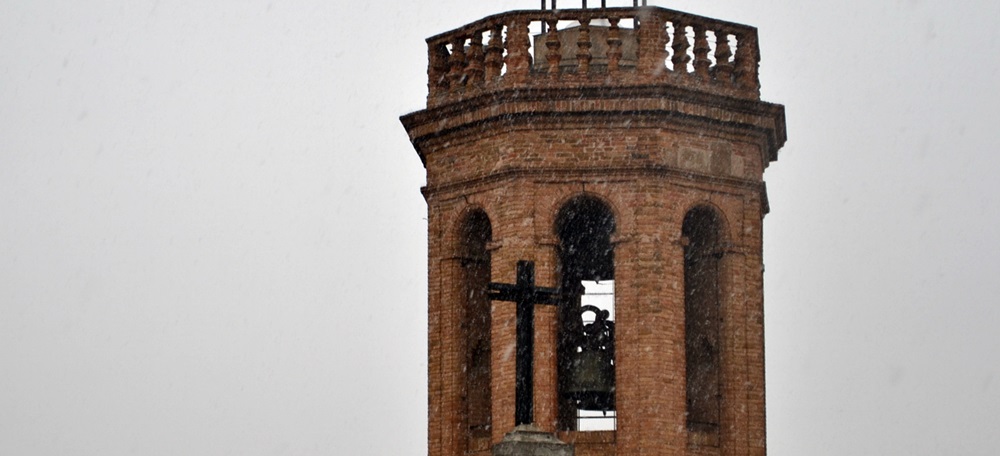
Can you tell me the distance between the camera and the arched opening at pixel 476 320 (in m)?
27.0

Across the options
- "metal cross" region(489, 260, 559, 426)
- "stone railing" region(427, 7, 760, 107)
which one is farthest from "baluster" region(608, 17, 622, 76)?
"metal cross" region(489, 260, 559, 426)

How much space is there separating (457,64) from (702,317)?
3742mm

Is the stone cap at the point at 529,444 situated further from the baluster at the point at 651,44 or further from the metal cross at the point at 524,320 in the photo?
the baluster at the point at 651,44

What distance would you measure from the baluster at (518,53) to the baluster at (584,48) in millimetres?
546

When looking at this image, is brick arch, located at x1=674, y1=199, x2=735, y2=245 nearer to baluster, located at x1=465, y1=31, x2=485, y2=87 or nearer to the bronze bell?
the bronze bell

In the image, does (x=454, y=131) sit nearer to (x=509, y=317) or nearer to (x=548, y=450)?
(x=509, y=317)

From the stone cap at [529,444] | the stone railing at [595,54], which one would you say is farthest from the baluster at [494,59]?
the stone cap at [529,444]

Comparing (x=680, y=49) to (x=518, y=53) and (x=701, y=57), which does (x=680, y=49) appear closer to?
(x=701, y=57)

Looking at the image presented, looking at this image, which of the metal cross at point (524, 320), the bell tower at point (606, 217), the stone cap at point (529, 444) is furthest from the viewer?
the bell tower at point (606, 217)

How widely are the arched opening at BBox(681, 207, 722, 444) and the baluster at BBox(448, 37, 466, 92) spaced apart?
111 inches

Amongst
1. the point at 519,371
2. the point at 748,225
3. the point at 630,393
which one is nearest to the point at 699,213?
the point at 748,225

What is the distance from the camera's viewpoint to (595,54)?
26875 mm

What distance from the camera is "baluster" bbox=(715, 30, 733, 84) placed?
1061 inches

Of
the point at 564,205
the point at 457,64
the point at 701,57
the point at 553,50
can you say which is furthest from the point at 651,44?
the point at 457,64
